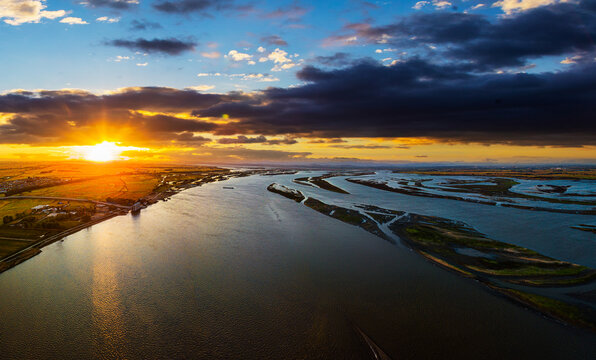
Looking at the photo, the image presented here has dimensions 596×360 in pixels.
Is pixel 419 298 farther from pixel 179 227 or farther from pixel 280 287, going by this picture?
pixel 179 227

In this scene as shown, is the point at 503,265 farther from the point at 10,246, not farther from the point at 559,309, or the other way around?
the point at 10,246

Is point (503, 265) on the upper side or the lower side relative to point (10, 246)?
lower

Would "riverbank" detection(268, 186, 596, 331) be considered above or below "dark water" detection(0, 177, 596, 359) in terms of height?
above

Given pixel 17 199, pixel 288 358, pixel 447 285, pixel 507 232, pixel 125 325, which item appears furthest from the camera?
pixel 17 199

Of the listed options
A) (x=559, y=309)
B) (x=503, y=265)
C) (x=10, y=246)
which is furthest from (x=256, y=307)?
(x=10, y=246)

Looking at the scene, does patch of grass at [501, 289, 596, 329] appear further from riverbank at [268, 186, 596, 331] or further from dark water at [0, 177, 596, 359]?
dark water at [0, 177, 596, 359]

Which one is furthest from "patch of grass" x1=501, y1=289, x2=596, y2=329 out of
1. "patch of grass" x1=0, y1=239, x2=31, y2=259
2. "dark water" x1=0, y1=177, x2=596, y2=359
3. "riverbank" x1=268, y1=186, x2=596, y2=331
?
"patch of grass" x1=0, y1=239, x2=31, y2=259

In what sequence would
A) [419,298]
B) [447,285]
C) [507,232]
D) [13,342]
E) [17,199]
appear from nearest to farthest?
[13,342] → [419,298] → [447,285] → [507,232] → [17,199]

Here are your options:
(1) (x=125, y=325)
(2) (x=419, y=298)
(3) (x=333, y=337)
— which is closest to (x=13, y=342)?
(1) (x=125, y=325)

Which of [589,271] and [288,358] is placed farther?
[589,271]
